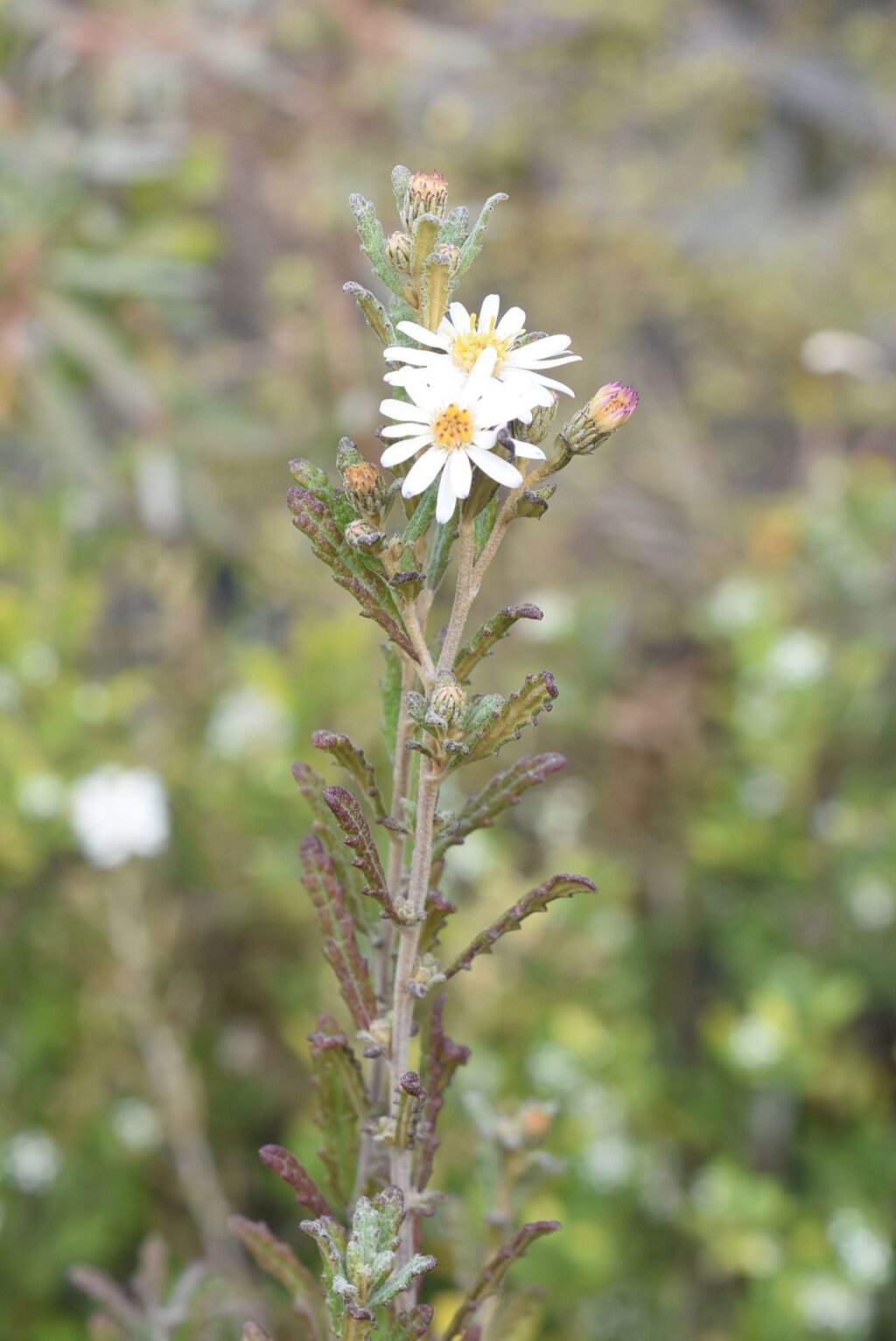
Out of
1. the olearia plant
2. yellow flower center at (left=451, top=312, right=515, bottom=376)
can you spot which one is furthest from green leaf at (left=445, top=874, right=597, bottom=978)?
yellow flower center at (left=451, top=312, right=515, bottom=376)

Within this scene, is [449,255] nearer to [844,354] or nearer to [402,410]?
[402,410]

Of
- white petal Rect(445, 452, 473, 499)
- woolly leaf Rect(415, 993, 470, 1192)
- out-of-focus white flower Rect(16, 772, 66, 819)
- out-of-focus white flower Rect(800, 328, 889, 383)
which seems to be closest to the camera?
white petal Rect(445, 452, 473, 499)

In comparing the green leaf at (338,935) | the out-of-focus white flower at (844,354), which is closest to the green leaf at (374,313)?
the green leaf at (338,935)

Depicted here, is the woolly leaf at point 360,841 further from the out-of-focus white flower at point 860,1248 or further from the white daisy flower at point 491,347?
the out-of-focus white flower at point 860,1248

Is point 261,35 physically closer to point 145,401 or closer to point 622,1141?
point 145,401

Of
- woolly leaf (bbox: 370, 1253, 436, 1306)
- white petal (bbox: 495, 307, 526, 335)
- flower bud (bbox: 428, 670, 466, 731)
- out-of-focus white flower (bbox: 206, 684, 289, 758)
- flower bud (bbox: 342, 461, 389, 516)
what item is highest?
out-of-focus white flower (bbox: 206, 684, 289, 758)

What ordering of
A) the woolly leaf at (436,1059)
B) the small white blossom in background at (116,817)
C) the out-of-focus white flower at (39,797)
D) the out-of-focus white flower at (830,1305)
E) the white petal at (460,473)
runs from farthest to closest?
the out-of-focus white flower at (39,797), the small white blossom in background at (116,817), the out-of-focus white flower at (830,1305), the woolly leaf at (436,1059), the white petal at (460,473)

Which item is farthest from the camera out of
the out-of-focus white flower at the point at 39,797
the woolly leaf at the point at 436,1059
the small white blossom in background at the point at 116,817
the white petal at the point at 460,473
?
the out-of-focus white flower at the point at 39,797

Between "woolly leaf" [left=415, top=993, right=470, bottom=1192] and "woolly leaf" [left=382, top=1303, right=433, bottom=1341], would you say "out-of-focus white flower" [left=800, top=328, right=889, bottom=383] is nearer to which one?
"woolly leaf" [left=415, top=993, right=470, bottom=1192]
